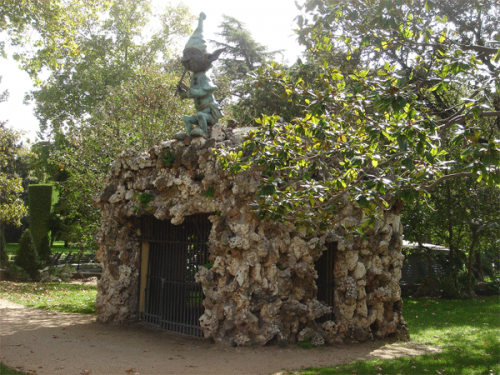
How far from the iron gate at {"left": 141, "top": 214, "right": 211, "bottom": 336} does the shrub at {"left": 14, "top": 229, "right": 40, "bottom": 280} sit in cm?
1192

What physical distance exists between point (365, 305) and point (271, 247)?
261 centimetres

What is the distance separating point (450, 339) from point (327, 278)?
323cm

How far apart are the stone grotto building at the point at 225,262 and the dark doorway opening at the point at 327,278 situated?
24mm

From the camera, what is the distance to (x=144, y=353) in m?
8.70

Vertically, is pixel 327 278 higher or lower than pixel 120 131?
lower

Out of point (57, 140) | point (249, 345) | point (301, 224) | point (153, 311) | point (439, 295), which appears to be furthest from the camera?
point (57, 140)

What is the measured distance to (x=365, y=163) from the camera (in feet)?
22.0

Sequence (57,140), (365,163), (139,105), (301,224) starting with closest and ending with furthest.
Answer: (365,163) → (301,224) → (139,105) → (57,140)

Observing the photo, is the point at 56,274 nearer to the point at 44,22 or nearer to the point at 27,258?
the point at 27,258

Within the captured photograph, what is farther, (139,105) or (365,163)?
(139,105)

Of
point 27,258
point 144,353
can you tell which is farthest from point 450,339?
point 27,258

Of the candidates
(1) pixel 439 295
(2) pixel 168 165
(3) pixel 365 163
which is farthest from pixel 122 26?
(3) pixel 365 163

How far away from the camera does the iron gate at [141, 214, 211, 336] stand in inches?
→ 406

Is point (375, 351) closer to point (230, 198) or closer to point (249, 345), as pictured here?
point (249, 345)
